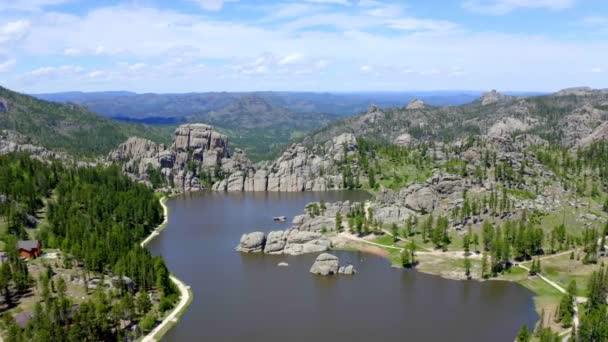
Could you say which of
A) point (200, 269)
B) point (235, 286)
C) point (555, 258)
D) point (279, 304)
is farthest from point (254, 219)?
point (555, 258)

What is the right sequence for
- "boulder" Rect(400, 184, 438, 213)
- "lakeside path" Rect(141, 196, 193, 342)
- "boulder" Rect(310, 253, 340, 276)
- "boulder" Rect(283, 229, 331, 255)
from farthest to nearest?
1. "boulder" Rect(400, 184, 438, 213)
2. "boulder" Rect(283, 229, 331, 255)
3. "boulder" Rect(310, 253, 340, 276)
4. "lakeside path" Rect(141, 196, 193, 342)

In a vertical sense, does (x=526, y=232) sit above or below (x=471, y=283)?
above

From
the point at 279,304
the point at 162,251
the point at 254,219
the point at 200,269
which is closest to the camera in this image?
the point at 279,304

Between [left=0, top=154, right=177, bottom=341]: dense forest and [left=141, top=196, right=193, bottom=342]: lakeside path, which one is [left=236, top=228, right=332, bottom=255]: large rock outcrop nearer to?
[left=141, top=196, right=193, bottom=342]: lakeside path

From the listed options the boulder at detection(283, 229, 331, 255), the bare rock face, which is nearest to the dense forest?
the boulder at detection(283, 229, 331, 255)

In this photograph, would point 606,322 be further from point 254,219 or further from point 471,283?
point 254,219

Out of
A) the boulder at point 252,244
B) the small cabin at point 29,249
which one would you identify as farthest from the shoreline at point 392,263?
the small cabin at point 29,249

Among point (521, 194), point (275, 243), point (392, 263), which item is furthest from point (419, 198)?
point (275, 243)
